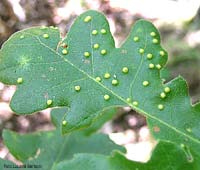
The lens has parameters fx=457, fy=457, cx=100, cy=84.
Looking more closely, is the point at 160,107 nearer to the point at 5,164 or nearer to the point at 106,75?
the point at 106,75

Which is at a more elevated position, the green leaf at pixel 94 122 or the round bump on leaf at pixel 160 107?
the round bump on leaf at pixel 160 107

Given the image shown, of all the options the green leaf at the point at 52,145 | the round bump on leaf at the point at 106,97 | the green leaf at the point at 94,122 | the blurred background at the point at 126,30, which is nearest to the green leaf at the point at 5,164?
the green leaf at the point at 52,145

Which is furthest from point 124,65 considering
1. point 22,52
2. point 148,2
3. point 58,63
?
point 148,2

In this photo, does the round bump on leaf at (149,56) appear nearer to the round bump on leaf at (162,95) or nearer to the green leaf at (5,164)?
the round bump on leaf at (162,95)

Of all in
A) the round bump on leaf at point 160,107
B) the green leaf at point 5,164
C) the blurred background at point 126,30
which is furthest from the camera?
the blurred background at point 126,30

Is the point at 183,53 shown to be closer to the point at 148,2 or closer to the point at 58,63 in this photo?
the point at 148,2

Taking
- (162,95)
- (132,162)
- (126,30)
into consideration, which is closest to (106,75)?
(162,95)

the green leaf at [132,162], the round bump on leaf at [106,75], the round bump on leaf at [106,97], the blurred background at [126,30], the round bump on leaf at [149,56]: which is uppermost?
the round bump on leaf at [149,56]
